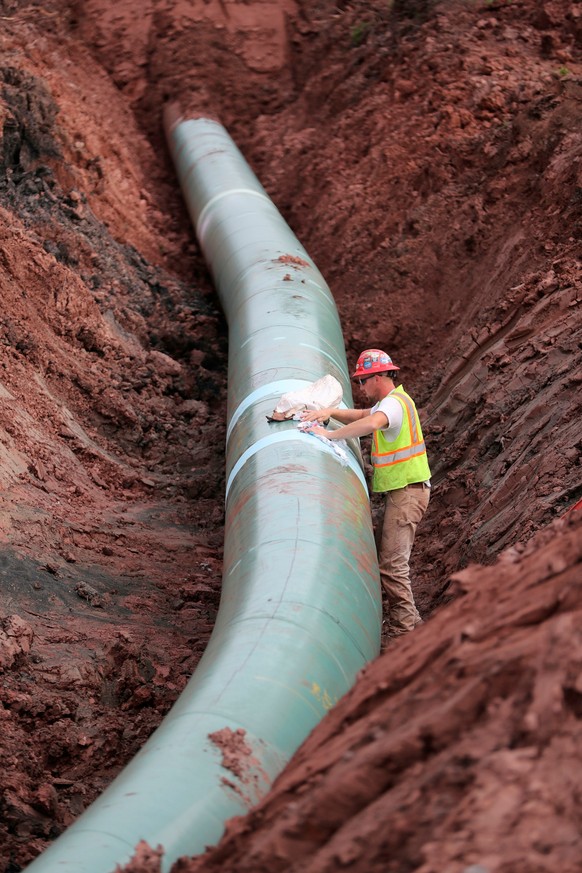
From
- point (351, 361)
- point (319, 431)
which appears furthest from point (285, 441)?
point (351, 361)

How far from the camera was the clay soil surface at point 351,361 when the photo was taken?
9.45 ft

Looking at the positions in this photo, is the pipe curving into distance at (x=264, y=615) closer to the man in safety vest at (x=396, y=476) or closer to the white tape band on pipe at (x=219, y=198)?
the man in safety vest at (x=396, y=476)

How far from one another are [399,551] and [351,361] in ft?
13.4

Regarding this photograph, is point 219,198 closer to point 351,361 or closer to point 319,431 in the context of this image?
point 351,361

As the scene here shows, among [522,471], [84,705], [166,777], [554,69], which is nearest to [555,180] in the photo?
[554,69]

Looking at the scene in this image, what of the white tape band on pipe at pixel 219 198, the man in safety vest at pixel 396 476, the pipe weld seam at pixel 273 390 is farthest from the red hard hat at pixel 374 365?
the white tape band on pipe at pixel 219 198

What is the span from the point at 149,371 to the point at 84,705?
4751mm

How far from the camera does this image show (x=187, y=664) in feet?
20.2

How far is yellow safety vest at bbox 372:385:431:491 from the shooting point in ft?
21.7

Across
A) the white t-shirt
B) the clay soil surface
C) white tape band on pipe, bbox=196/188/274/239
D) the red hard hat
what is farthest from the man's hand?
white tape band on pipe, bbox=196/188/274/239

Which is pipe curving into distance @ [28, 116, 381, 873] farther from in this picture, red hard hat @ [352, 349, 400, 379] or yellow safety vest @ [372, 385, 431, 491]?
red hard hat @ [352, 349, 400, 379]

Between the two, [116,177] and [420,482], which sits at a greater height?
[116,177]

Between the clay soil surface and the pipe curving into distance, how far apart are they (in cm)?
34

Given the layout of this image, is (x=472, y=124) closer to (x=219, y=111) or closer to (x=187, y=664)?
(x=219, y=111)
